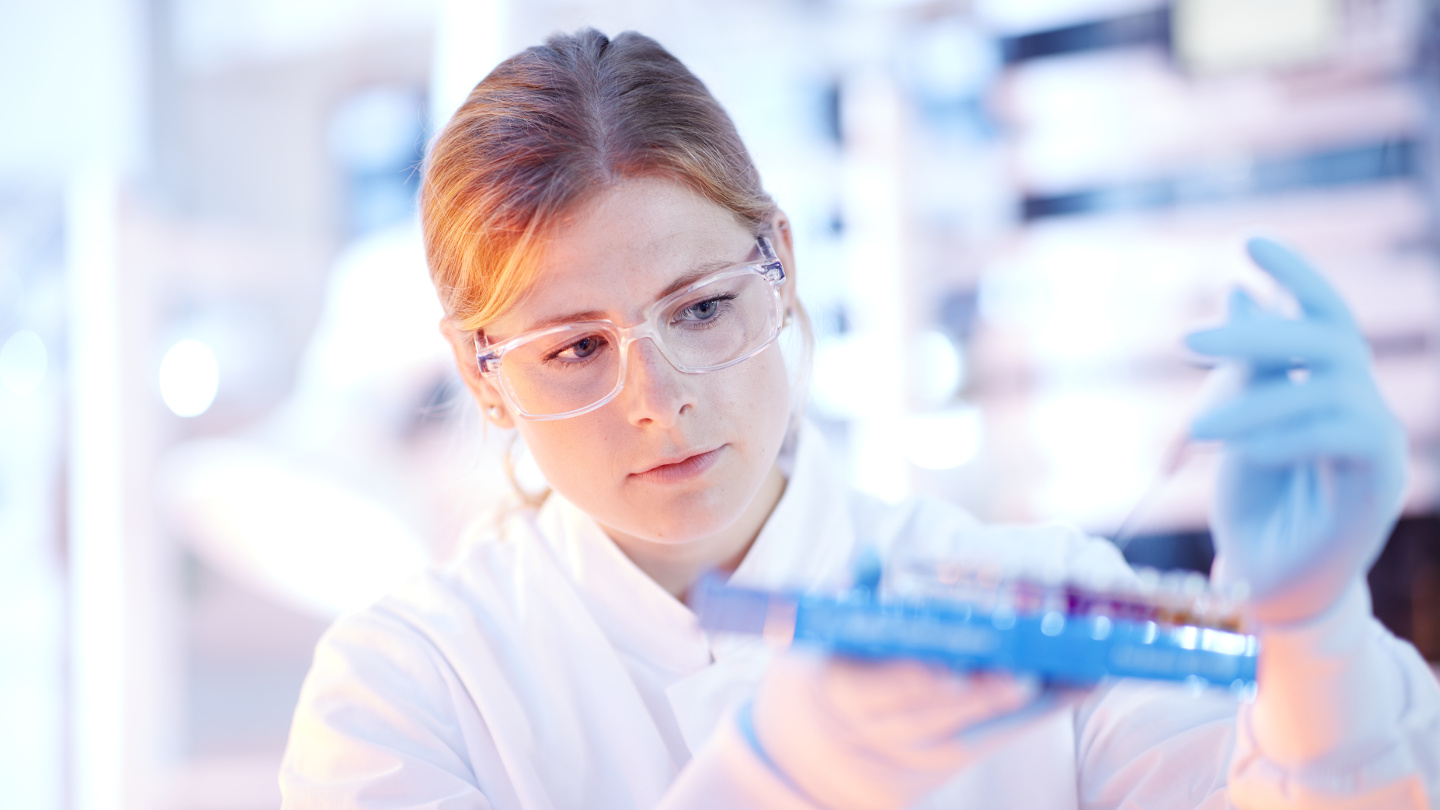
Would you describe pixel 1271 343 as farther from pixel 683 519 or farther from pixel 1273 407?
pixel 683 519

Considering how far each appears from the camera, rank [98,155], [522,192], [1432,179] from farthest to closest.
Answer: [98,155] < [1432,179] < [522,192]

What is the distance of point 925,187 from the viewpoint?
2615mm

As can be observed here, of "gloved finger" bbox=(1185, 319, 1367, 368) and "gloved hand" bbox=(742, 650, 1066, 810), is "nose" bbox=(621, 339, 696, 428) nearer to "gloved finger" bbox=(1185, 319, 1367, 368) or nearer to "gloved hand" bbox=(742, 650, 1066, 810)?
"gloved hand" bbox=(742, 650, 1066, 810)

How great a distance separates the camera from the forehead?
2.75ft

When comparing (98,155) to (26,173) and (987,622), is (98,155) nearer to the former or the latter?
(26,173)

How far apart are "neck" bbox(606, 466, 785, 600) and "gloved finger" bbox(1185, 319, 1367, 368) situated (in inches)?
19.3

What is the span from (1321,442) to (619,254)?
1.61 feet

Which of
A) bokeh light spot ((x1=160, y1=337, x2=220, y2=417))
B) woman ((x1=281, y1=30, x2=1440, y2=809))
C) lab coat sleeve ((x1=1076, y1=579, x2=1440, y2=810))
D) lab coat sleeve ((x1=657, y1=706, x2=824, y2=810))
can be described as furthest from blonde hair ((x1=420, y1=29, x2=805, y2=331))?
bokeh light spot ((x1=160, y1=337, x2=220, y2=417))

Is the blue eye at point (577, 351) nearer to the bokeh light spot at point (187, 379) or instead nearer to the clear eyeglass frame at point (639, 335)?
the clear eyeglass frame at point (639, 335)

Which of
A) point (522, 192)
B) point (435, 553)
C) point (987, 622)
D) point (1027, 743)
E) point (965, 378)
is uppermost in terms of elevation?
point (522, 192)

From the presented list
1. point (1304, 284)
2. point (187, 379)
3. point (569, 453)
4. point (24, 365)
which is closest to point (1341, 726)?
point (1304, 284)

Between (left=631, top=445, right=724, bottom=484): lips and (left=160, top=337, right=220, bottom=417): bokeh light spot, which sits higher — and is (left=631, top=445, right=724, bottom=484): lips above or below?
above

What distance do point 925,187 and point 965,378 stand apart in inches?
18.3

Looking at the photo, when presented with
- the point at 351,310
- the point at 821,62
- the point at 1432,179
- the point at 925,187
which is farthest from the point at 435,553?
the point at 1432,179
